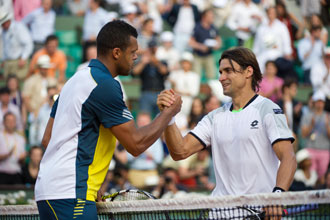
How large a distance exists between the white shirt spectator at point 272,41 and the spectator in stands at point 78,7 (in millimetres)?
5268

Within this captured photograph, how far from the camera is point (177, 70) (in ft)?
51.4

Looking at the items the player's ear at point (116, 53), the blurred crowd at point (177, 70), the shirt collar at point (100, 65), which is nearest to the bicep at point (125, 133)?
the shirt collar at point (100, 65)

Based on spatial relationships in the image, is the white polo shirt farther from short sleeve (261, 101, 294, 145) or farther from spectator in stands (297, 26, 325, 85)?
spectator in stands (297, 26, 325, 85)

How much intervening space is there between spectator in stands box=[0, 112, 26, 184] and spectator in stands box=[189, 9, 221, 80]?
5.32m

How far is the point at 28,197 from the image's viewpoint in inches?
480

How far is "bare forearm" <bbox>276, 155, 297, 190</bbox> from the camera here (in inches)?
212

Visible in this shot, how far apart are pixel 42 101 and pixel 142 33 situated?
3.35m

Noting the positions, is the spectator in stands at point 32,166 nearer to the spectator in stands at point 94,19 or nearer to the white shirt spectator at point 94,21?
the spectator in stands at point 94,19

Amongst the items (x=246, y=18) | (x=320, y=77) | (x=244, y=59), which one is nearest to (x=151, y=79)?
(x=246, y=18)

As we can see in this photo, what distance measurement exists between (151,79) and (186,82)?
90 cm

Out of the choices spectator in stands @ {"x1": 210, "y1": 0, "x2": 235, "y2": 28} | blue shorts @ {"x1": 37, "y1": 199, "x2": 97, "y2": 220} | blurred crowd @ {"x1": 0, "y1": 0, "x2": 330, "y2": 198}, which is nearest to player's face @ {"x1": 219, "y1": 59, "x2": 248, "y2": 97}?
blue shorts @ {"x1": 37, "y1": 199, "x2": 97, "y2": 220}

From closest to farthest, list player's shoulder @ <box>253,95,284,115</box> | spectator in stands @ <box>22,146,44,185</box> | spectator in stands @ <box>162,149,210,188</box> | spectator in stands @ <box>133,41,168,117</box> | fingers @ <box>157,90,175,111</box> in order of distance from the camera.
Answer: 1. fingers @ <box>157,90,175,111</box>
2. player's shoulder @ <box>253,95,284,115</box>
3. spectator in stands @ <box>22,146,44,185</box>
4. spectator in stands @ <box>162,149,210,188</box>
5. spectator in stands @ <box>133,41,168,117</box>

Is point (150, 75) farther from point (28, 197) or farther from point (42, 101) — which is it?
point (28, 197)

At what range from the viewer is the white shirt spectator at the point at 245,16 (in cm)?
1725
